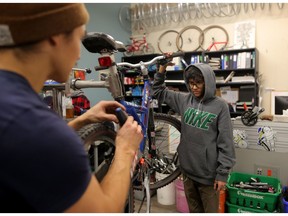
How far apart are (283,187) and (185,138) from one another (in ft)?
4.73

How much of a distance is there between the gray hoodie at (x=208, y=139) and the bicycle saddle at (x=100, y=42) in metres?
0.89

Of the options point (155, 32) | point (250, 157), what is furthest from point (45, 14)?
point (155, 32)

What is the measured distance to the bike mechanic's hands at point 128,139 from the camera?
848 millimetres

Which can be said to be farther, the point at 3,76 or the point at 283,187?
the point at 283,187

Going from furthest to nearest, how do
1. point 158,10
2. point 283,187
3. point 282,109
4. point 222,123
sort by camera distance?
point 158,10 → point 282,109 → point 283,187 → point 222,123

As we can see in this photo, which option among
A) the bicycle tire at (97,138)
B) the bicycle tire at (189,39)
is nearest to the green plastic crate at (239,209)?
the bicycle tire at (97,138)

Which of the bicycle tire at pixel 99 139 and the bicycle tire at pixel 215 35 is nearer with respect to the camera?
the bicycle tire at pixel 99 139

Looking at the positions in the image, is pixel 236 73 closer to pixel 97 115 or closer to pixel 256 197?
pixel 256 197

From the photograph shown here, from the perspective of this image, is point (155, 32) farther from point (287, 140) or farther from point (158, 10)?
point (287, 140)

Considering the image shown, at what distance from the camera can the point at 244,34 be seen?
4516mm

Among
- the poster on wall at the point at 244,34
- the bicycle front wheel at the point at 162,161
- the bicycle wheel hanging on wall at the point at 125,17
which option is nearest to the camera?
the bicycle front wheel at the point at 162,161

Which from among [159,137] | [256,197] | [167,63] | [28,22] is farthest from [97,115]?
[256,197]

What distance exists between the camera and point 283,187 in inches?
102

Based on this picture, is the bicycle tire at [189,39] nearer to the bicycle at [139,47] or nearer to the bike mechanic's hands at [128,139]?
the bicycle at [139,47]
